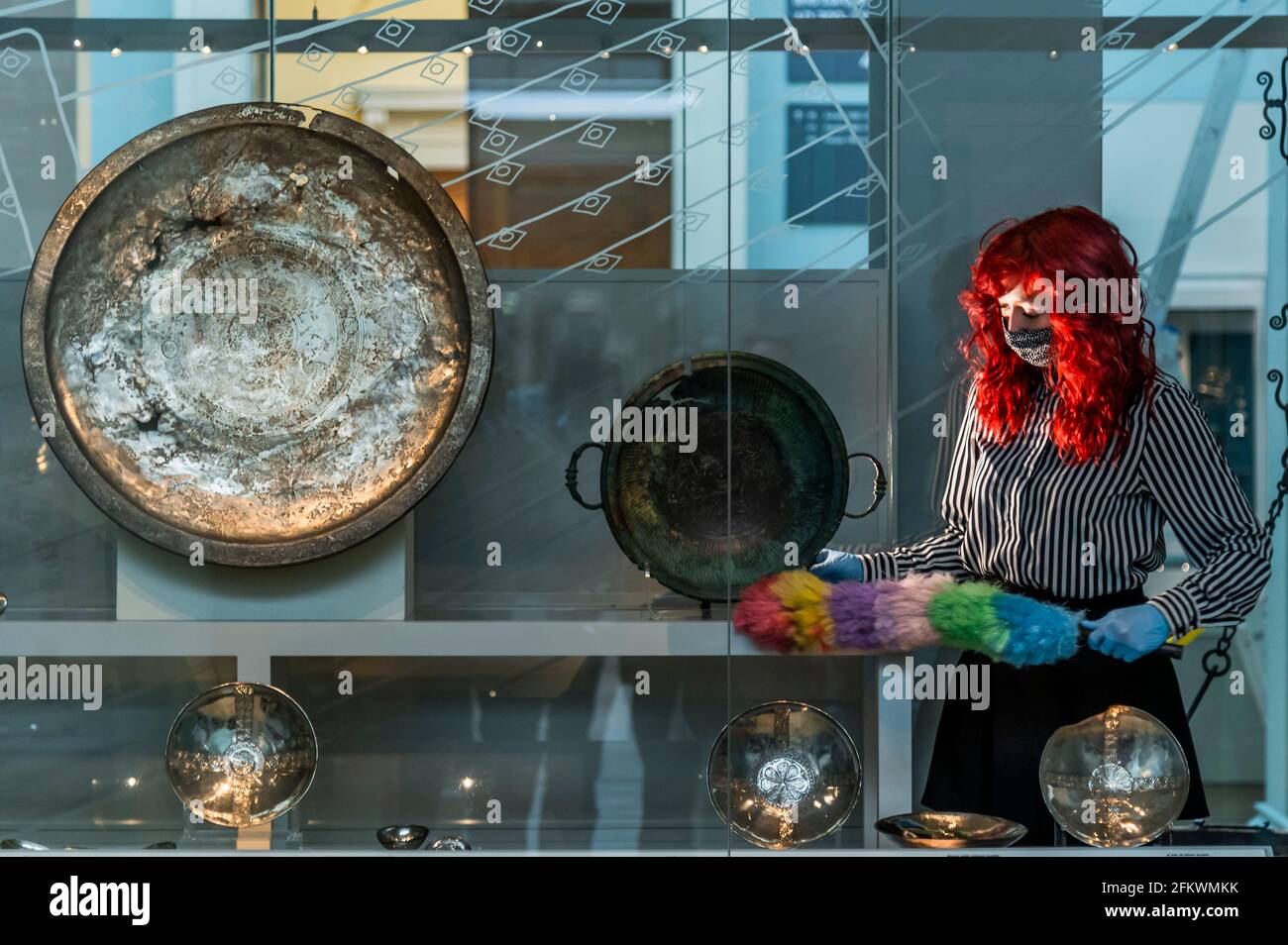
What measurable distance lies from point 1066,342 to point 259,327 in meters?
1.25

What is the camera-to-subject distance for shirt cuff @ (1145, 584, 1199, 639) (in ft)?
7.06

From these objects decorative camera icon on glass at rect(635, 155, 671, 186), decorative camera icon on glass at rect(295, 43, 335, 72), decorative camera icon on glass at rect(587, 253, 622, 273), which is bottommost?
decorative camera icon on glass at rect(587, 253, 622, 273)

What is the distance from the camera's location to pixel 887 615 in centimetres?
221

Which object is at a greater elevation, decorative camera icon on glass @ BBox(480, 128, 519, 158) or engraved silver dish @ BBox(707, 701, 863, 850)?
decorative camera icon on glass @ BBox(480, 128, 519, 158)

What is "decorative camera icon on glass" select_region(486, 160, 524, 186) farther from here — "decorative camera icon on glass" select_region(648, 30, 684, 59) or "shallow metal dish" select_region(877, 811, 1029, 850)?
"shallow metal dish" select_region(877, 811, 1029, 850)

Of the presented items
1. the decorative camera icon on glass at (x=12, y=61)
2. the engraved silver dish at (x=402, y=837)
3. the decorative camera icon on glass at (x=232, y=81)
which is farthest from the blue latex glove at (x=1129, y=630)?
the decorative camera icon on glass at (x=12, y=61)

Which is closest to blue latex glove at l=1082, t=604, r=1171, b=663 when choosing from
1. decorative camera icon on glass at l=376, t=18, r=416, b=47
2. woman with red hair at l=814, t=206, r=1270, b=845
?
woman with red hair at l=814, t=206, r=1270, b=845

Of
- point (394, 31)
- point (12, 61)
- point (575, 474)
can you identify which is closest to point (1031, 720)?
point (575, 474)

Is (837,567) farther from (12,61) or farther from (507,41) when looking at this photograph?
(12,61)

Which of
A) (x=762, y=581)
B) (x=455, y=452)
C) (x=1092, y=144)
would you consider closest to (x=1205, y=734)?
(x=762, y=581)

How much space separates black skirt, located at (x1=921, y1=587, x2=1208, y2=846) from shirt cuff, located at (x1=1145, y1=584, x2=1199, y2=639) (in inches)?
1.2

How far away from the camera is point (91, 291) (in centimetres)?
230

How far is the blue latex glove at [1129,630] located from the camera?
2.14 meters
